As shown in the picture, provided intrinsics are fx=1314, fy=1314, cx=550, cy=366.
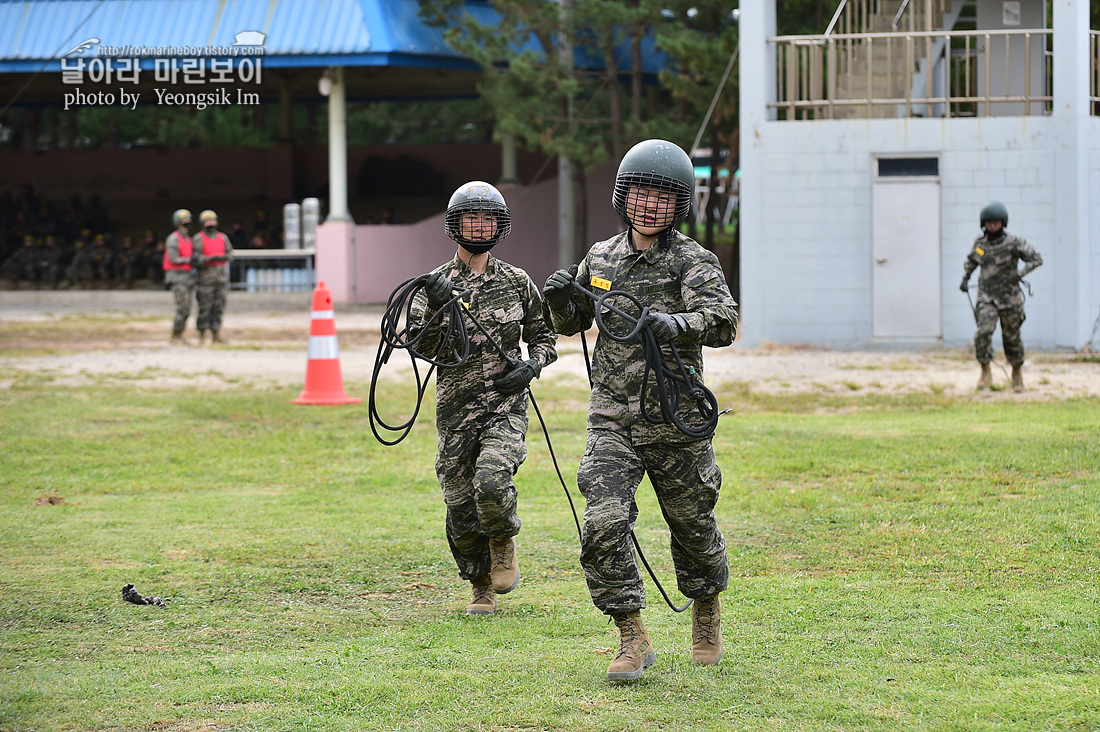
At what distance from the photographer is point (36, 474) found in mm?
9812

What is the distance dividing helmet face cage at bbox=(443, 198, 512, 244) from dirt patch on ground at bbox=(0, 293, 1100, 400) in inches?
350

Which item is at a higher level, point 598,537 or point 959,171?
point 959,171

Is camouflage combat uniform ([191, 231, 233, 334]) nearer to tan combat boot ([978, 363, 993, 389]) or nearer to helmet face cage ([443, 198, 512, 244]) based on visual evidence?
tan combat boot ([978, 363, 993, 389])

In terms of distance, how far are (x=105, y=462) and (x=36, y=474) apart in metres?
0.63

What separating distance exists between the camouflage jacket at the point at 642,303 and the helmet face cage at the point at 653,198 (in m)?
0.10

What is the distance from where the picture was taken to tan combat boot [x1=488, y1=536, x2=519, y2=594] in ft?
20.2

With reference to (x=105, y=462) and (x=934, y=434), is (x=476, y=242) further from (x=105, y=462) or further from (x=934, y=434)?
(x=934, y=434)

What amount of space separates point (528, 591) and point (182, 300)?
1499cm

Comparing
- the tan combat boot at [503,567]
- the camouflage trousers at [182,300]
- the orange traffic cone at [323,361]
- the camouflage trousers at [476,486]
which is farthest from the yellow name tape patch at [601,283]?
the camouflage trousers at [182,300]

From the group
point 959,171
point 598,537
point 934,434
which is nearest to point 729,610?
point 598,537

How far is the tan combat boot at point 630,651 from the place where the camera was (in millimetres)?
4844

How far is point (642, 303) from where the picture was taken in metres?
5.01

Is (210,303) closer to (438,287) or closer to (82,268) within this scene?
(438,287)

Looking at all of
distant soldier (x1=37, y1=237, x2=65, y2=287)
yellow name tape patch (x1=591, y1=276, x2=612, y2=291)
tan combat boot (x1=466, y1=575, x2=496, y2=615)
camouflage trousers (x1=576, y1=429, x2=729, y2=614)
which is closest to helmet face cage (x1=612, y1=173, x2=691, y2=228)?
yellow name tape patch (x1=591, y1=276, x2=612, y2=291)
